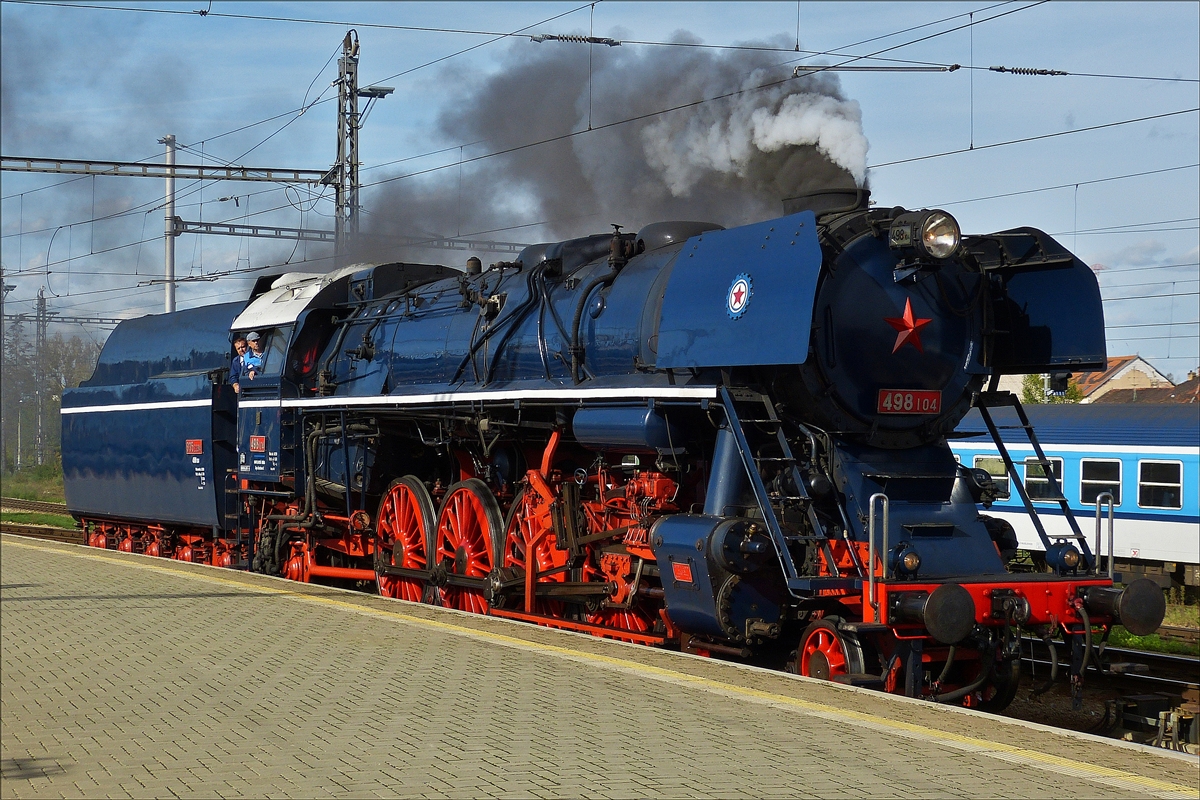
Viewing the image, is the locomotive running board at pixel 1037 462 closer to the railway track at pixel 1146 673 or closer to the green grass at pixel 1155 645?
the railway track at pixel 1146 673

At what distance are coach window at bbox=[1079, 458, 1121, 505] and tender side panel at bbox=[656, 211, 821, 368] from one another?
1098 cm

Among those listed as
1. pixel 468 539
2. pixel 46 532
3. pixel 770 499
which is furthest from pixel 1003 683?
pixel 46 532

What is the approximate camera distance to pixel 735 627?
7.86 meters

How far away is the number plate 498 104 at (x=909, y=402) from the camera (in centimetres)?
801

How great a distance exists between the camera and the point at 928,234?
7.72 meters

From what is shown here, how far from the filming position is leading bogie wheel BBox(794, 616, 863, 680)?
24.2ft

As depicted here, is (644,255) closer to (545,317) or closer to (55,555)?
(545,317)

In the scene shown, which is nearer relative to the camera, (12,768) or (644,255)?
(12,768)

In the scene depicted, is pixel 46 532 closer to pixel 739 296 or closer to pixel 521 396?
pixel 521 396

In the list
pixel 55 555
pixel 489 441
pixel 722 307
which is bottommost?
pixel 55 555

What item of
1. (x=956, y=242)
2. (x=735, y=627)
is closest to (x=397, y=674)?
(x=735, y=627)

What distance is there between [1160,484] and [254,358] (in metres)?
11.9

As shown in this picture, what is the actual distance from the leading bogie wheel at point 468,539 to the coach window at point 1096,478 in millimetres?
10037

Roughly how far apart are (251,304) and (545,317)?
5.97 m
